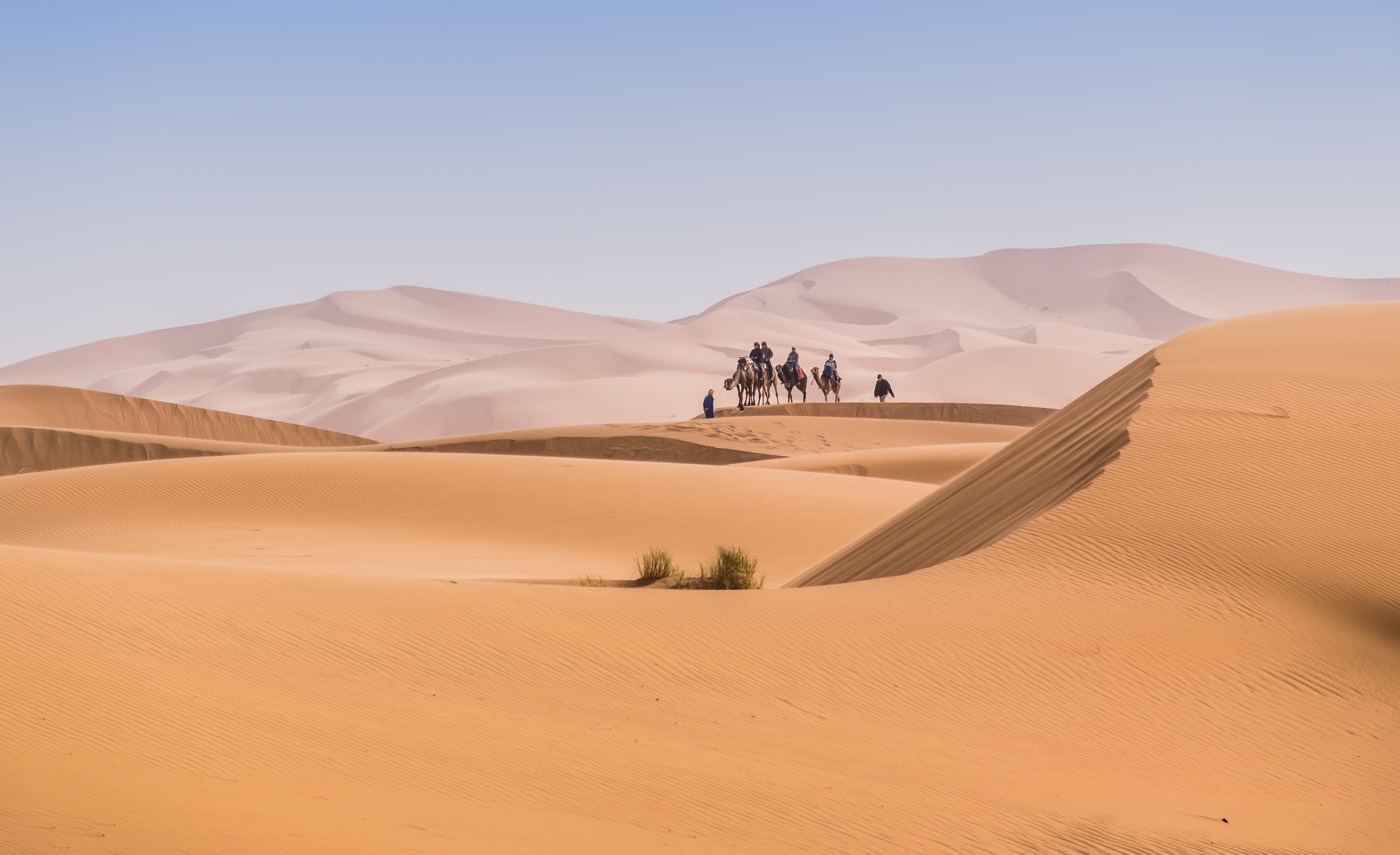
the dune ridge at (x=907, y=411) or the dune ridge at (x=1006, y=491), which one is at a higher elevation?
the dune ridge at (x=1006, y=491)

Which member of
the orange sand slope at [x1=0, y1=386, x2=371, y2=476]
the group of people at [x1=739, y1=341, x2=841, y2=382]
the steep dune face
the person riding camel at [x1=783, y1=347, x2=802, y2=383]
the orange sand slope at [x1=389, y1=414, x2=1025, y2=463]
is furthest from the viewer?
the steep dune face

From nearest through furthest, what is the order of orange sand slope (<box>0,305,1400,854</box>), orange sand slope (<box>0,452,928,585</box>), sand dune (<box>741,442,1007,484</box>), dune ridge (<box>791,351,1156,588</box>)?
orange sand slope (<box>0,305,1400,854</box>), dune ridge (<box>791,351,1156,588</box>), orange sand slope (<box>0,452,928,585</box>), sand dune (<box>741,442,1007,484</box>)

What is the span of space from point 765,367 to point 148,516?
22.7 metres

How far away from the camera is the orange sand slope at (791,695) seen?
527 centimetres

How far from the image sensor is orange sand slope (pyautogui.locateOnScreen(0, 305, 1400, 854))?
5273mm

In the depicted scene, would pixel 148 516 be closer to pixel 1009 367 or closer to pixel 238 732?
pixel 238 732

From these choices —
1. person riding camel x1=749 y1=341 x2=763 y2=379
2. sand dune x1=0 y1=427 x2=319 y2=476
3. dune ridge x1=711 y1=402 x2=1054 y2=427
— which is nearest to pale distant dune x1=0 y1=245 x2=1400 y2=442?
dune ridge x1=711 y1=402 x2=1054 y2=427

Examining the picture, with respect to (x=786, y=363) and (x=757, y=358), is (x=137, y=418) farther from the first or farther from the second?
(x=786, y=363)

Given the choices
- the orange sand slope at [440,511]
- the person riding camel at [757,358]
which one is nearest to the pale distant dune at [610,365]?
the person riding camel at [757,358]

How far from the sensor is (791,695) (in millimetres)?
7031

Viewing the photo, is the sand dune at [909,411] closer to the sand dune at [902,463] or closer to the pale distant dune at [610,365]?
the sand dune at [902,463]

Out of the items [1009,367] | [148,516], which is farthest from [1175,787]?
[1009,367]

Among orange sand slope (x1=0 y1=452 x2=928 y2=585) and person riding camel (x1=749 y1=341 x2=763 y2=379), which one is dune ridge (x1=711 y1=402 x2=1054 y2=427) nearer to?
person riding camel (x1=749 y1=341 x2=763 y2=379)

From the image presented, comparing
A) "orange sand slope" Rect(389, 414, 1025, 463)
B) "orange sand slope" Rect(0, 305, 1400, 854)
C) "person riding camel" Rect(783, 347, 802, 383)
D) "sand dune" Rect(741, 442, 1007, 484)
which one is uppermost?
"person riding camel" Rect(783, 347, 802, 383)
